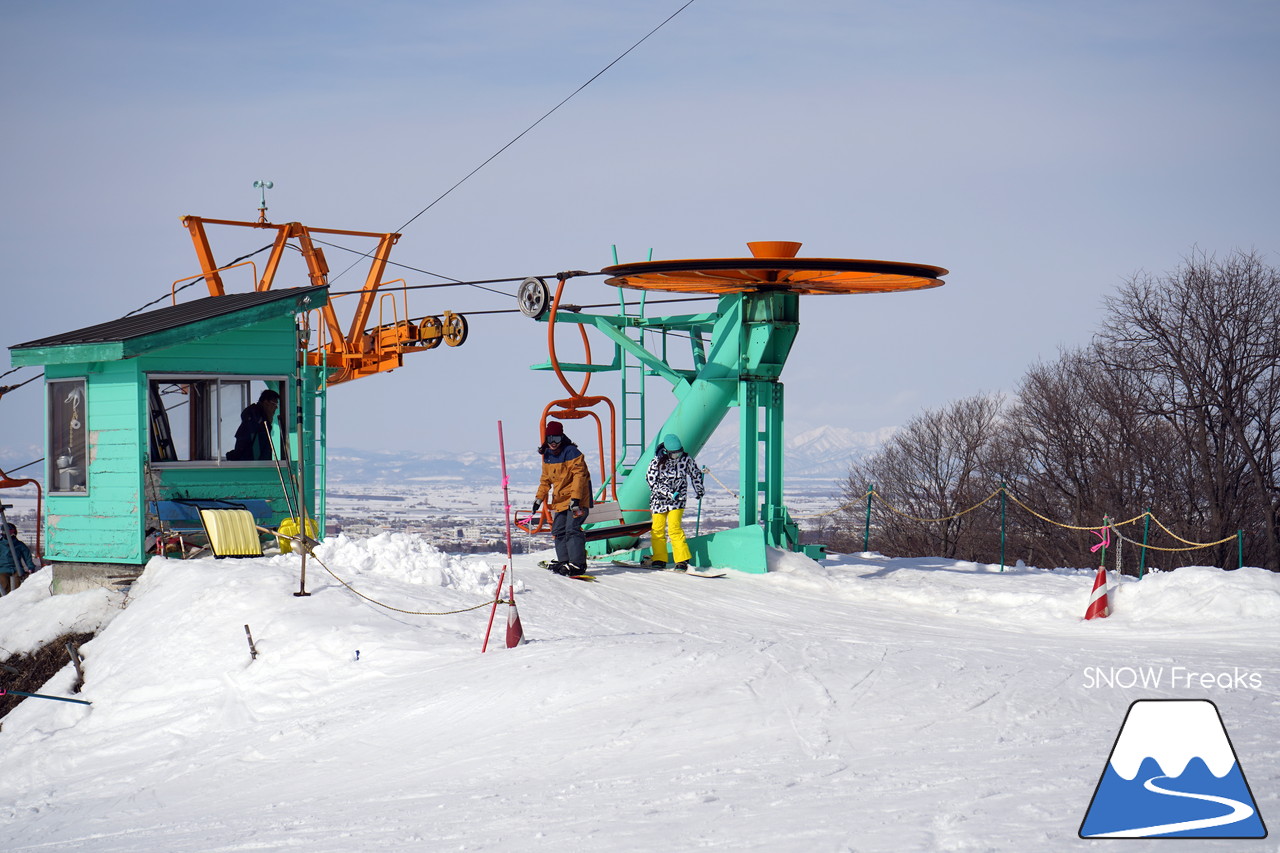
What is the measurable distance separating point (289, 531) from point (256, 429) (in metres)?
1.81

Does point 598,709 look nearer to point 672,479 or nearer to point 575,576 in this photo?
point 575,576

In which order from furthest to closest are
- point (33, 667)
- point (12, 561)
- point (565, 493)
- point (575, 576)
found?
point (12, 561)
point (575, 576)
point (565, 493)
point (33, 667)

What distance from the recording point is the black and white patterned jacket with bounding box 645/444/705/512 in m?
18.6

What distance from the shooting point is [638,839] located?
766cm

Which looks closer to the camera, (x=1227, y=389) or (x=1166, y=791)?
(x=1166, y=791)

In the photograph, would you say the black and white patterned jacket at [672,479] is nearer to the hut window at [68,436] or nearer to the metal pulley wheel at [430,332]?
the hut window at [68,436]

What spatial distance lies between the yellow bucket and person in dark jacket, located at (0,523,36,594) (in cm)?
653

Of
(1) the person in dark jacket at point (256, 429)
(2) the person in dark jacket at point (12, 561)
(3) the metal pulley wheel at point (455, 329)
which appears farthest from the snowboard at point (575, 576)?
(2) the person in dark jacket at point (12, 561)

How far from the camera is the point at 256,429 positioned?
1898cm

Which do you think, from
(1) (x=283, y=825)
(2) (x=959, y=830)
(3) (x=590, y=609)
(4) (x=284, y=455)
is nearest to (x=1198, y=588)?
(3) (x=590, y=609)

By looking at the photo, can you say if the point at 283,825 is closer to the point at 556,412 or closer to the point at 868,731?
the point at 868,731

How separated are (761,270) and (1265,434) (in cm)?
3134
